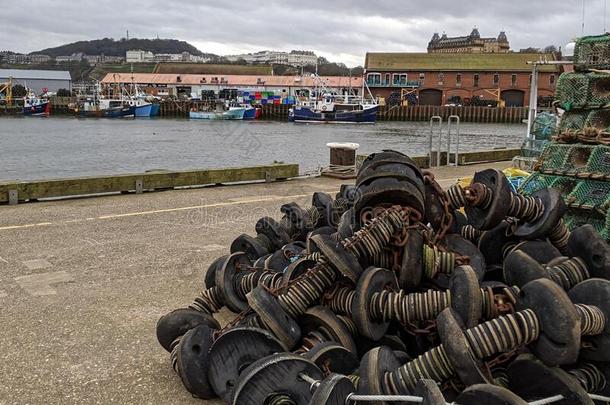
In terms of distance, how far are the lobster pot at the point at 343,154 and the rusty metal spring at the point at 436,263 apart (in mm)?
10661

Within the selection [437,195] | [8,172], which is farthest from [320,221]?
[8,172]

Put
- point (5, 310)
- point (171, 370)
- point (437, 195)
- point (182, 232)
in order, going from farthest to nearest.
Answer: point (182, 232)
point (5, 310)
point (437, 195)
point (171, 370)

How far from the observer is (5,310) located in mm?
5254

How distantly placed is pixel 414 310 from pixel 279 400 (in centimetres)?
93

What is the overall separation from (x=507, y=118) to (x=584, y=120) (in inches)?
3059

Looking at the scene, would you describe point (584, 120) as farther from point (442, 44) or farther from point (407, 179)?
point (442, 44)

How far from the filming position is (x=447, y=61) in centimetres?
9081

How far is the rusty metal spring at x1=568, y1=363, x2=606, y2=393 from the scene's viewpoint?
3303 mm

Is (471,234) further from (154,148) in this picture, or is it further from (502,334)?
(154,148)

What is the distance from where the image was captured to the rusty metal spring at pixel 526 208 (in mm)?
4379

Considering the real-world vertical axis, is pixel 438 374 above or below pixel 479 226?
below

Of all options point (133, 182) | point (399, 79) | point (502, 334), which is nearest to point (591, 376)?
point (502, 334)

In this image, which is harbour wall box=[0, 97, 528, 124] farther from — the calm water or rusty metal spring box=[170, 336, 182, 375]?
rusty metal spring box=[170, 336, 182, 375]

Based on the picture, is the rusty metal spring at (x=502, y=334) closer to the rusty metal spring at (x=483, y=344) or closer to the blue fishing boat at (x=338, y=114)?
the rusty metal spring at (x=483, y=344)
